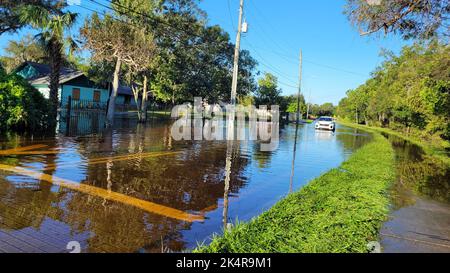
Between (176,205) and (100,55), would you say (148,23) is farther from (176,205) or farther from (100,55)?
(176,205)

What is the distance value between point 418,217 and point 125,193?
554 centimetres

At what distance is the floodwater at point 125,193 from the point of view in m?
4.52

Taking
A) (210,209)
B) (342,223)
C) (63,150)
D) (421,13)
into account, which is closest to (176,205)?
(210,209)

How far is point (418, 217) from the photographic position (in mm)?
6246

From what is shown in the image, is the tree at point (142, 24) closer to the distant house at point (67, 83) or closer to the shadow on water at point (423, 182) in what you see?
the distant house at point (67, 83)

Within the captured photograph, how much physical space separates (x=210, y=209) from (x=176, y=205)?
0.63m

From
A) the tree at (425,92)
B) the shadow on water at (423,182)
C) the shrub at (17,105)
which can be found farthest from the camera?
the tree at (425,92)

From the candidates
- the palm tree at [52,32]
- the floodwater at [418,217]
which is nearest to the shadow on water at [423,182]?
the floodwater at [418,217]

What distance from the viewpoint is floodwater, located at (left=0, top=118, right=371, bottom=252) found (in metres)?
4.52

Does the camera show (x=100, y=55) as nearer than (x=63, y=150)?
No

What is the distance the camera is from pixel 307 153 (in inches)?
603

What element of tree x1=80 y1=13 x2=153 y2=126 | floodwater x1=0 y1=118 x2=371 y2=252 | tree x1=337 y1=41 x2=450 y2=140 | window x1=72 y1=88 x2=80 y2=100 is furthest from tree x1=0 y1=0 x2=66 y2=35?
tree x1=337 y1=41 x2=450 y2=140

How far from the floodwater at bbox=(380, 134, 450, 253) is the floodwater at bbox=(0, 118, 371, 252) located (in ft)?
7.35

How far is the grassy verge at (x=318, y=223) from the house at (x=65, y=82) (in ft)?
97.4
